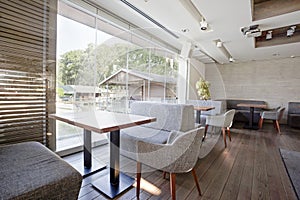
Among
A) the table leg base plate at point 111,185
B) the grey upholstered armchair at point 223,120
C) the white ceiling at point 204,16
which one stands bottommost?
the table leg base plate at point 111,185

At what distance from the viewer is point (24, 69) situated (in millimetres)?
2045

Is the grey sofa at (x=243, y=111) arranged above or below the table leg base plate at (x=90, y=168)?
above

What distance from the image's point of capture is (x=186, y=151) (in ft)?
4.54

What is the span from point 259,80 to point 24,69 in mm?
7307

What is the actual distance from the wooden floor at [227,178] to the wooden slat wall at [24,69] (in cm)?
82

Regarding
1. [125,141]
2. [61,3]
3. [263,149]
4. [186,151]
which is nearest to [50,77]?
[61,3]

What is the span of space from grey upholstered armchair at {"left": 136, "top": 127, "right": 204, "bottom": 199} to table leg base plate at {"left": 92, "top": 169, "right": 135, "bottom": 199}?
0.51 m

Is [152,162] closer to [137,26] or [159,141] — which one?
[159,141]

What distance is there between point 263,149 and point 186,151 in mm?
2597

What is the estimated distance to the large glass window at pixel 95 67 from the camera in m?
2.57

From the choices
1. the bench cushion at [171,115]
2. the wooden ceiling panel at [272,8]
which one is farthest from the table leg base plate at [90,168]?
the wooden ceiling panel at [272,8]

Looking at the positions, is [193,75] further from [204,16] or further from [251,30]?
[204,16]

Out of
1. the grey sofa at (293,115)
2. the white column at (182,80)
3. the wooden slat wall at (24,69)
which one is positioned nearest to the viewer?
the wooden slat wall at (24,69)

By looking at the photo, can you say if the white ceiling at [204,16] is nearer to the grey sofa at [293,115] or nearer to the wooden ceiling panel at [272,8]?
the wooden ceiling panel at [272,8]
